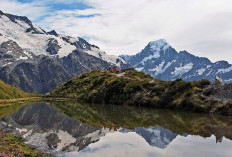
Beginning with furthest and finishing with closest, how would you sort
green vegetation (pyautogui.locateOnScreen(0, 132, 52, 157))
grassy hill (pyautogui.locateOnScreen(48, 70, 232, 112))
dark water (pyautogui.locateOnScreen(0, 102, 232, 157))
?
grassy hill (pyautogui.locateOnScreen(48, 70, 232, 112)), dark water (pyautogui.locateOnScreen(0, 102, 232, 157)), green vegetation (pyautogui.locateOnScreen(0, 132, 52, 157))

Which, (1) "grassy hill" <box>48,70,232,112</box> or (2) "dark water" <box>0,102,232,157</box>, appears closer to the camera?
(2) "dark water" <box>0,102,232,157</box>

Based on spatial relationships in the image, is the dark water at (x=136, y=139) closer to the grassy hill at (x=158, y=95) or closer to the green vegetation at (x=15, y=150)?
the green vegetation at (x=15, y=150)

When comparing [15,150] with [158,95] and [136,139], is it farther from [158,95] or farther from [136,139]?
[158,95]

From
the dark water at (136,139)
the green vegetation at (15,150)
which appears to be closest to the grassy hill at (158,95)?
the dark water at (136,139)

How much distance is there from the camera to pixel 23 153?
3438 centimetres

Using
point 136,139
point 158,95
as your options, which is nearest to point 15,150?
point 136,139

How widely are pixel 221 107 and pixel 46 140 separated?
163 feet

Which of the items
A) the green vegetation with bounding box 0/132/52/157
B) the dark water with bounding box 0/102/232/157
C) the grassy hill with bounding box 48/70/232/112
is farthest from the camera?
the grassy hill with bounding box 48/70/232/112

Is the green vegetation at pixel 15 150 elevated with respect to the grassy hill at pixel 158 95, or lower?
lower

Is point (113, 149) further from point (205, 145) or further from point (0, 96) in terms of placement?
point (0, 96)

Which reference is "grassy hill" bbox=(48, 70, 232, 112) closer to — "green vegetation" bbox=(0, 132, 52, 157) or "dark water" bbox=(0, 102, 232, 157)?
"dark water" bbox=(0, 102, 232, 157)

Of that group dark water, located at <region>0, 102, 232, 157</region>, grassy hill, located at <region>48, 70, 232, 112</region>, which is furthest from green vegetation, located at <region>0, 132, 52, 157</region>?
grassy hill, located at <region>48, 70, 232, 112</region>

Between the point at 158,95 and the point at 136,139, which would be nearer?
the point at 136,139

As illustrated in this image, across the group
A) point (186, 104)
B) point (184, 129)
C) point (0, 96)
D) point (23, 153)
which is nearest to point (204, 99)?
point (186, 104)
